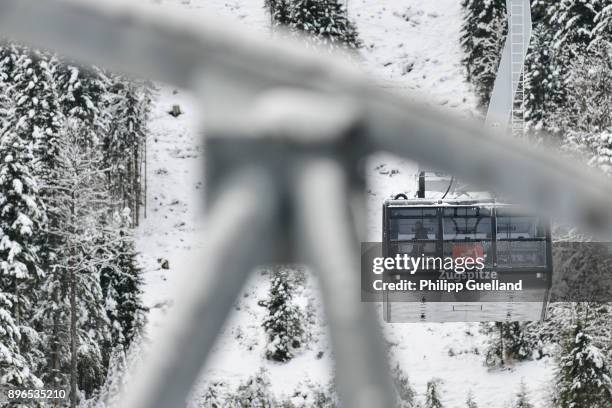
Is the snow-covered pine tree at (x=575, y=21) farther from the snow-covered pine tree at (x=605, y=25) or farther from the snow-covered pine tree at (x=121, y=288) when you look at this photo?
the snow-covered pine tree at (x=121, y=288)

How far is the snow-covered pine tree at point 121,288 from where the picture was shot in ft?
116

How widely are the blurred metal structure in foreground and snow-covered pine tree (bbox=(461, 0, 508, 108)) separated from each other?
48550mm

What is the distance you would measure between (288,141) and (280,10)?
5487 centimetres

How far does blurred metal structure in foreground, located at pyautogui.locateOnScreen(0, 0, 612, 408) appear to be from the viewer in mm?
702

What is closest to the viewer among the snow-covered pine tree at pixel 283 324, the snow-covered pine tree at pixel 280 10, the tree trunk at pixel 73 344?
the tree trunk at pixel 73 344

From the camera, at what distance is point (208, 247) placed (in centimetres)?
68

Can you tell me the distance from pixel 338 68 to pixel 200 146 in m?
0.09

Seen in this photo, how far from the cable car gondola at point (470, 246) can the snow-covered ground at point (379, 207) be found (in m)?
1.15

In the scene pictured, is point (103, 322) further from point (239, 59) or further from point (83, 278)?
point (239, 59)

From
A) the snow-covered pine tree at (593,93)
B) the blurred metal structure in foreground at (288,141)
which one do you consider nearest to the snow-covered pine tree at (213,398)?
the snow-covered pine tree at (593,93)

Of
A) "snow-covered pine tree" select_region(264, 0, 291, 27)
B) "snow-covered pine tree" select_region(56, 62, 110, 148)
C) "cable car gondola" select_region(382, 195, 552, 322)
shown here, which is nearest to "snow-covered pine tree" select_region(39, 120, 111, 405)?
"cable car gondola" select_region(382, 195, 552, 322)

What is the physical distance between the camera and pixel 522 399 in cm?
2814

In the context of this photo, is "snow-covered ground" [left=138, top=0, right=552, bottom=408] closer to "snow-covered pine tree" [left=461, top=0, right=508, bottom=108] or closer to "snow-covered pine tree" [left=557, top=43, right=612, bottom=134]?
"snow-covered pine tree" [left=461, top=0, right=508, bottom=108]

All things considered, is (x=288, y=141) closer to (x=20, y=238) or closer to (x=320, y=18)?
(x=20, y=238)
